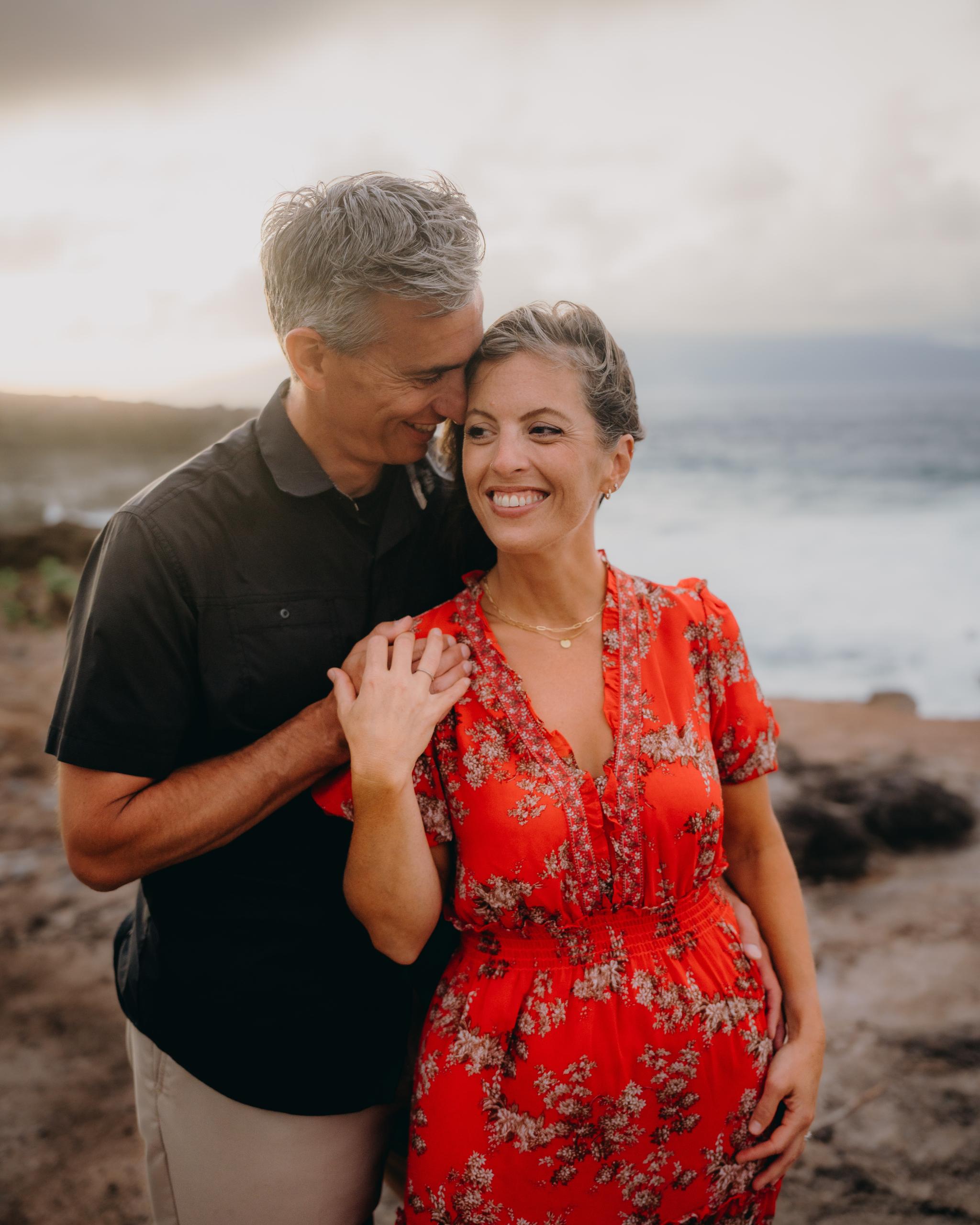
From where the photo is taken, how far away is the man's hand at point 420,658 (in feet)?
5.64

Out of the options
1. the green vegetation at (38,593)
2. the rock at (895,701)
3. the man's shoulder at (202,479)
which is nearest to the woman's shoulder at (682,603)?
the man's shoulder at (202,479)

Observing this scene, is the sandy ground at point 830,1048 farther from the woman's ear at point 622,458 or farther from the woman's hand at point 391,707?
the woman's ear at point 622,458

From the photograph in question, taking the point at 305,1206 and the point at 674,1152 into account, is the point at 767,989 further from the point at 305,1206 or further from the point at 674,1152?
the point at 305,1206

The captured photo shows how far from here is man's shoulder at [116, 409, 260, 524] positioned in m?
1.76

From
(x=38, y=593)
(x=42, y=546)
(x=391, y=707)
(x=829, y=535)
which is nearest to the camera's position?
(x=391, y=707)

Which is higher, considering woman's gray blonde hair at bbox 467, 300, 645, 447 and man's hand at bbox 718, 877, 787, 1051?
woman's gray blonde hair at bbox 467, 300, 645, 447

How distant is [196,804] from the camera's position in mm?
1702

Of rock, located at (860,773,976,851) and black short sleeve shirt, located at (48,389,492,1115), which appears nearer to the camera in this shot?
black short sleeve shirt, located at (48,389,492,1115)

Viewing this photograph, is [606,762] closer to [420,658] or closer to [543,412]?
[420,658]

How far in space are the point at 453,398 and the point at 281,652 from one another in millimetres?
655

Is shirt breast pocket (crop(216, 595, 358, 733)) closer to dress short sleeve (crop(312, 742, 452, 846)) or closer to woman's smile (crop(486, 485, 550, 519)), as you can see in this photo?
dress short sleeve (crop(312, 742, 452, 846))

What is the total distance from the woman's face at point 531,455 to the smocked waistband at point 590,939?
2.45 feet

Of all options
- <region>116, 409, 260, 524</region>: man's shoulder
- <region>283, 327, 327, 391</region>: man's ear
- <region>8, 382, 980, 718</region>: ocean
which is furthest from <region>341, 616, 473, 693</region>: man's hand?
<region>8, 382, 980, 718</region>: ocean

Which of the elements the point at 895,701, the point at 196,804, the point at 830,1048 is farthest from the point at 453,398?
the point at 895,701
